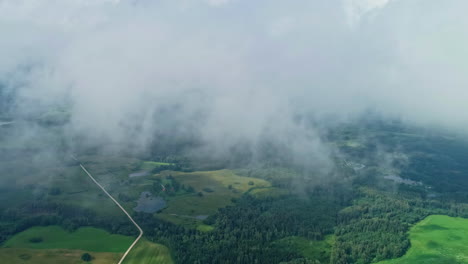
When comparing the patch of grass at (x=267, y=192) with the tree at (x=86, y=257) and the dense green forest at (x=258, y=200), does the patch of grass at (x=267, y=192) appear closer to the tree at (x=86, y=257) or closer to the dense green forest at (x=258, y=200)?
the dense green forest at (x=258, y=200)

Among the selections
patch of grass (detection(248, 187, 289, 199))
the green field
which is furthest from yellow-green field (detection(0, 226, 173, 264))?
the green field

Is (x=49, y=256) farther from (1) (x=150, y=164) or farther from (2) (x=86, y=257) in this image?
(1) (x=150, y=164)

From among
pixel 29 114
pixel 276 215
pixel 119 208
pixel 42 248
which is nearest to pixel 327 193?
pixel 276 215

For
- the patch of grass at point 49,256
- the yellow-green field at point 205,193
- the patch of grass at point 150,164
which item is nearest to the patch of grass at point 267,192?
the yellow-green field at point 205,193

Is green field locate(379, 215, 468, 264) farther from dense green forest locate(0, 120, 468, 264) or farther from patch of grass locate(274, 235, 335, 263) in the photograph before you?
patch of grass locate(274, 235, 335, 263)

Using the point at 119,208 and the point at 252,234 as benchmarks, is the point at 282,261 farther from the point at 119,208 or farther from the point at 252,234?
the point at 119,208

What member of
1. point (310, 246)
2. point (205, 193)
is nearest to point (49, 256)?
point (205, 193)
